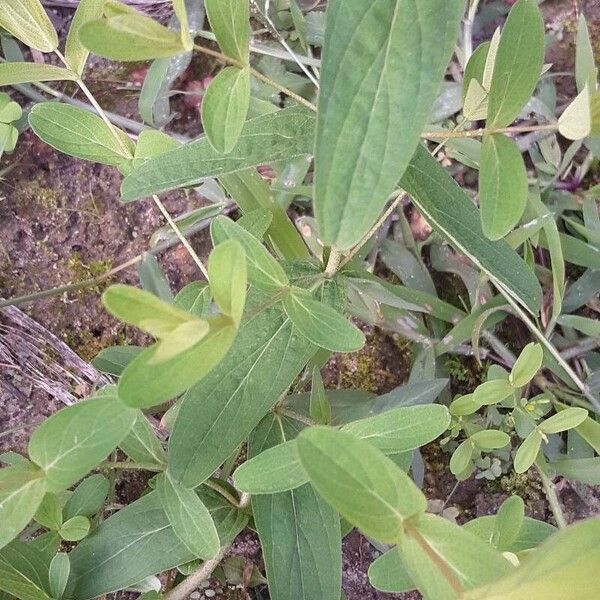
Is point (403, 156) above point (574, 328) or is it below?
above

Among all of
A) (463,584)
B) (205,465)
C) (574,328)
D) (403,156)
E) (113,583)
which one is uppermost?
(403,156)

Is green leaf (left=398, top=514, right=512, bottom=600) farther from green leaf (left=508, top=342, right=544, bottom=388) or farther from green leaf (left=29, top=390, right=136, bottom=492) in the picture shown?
green leaf (left=508, top=342, right=544, bottom=388)

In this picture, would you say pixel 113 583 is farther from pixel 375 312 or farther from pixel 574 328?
pixel 574 328

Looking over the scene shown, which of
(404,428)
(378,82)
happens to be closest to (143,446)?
(404,428)

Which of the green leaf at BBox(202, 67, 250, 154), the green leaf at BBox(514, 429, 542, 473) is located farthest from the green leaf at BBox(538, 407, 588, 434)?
the green leaf at BBox(202, 67, 250, 154)

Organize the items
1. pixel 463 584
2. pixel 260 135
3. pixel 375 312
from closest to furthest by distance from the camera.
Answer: pixel 463 584 < pixel 260 135 < pixel 375 312

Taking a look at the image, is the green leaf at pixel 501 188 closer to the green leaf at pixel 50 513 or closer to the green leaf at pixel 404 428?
the green leaf at pixel 404 428

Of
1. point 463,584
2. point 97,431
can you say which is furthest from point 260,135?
point 463,584

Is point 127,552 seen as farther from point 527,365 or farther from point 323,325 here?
point 527,365
